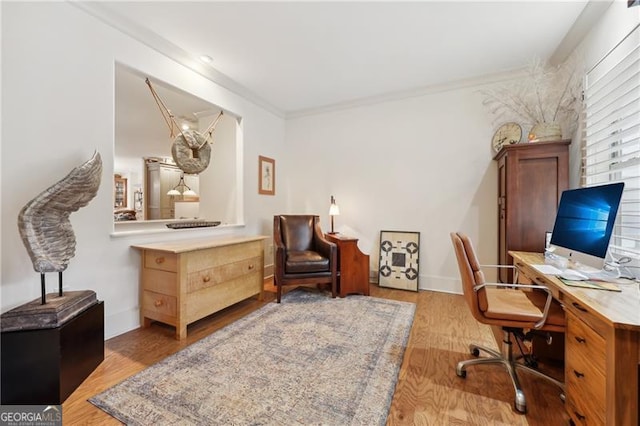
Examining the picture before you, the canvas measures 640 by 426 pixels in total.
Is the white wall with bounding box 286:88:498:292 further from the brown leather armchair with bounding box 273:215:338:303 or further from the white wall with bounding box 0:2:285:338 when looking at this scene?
the white wall with bounding box 0:2:285:338

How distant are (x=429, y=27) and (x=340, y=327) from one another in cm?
276

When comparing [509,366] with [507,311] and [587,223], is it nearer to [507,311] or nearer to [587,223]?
[507,311]

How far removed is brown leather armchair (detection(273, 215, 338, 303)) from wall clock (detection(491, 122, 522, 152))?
2258mm

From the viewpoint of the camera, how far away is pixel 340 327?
7.65ft

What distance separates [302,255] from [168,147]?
458 cm

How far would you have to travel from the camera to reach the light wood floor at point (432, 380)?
1.34 metres

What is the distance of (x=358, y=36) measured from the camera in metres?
2.42

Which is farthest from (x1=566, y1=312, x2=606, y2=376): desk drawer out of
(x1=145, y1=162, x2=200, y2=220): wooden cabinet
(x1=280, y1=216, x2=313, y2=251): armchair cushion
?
(x1=145, y1=162, x2=200, y2=220): wooden cabinet

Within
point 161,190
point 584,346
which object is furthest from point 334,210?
point 161,190

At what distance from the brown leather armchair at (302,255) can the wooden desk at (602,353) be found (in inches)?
80.8

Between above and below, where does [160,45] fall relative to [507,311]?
above

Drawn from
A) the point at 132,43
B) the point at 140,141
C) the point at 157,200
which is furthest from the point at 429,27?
the point at 157,200

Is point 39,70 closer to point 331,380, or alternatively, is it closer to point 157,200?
point 331,380

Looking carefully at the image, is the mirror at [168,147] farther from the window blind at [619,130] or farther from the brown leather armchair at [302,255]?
the window blind at [619,130]
